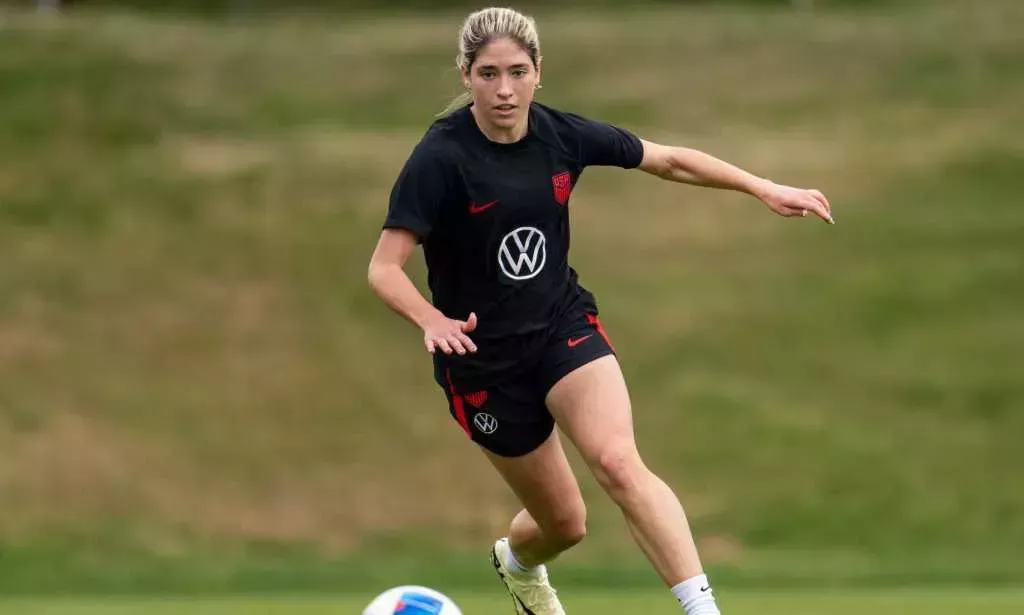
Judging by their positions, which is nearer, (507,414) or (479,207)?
(479,207)

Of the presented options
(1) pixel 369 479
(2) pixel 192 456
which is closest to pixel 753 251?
(1) pixel 369 479

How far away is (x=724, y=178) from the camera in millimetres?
6391

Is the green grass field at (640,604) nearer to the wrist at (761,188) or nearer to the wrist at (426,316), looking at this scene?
the wrist at (761,188)

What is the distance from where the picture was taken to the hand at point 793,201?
6.27 meters

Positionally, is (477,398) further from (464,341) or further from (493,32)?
(493,32)

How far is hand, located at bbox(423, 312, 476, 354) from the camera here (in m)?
5.46

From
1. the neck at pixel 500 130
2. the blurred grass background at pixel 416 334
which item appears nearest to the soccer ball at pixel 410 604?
the neck at pixel 500 130

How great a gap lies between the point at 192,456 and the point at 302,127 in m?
5.85

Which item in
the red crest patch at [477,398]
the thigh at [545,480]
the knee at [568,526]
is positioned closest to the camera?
the red crest patch at [477,398]

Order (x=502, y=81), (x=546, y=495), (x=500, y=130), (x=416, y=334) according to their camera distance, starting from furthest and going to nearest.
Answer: (x=416, y=334)
(x=546, y=495)
(x=500, y=130)
(x=502, y=81)

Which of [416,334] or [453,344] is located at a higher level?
[416,334]

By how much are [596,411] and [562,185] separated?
0.86 m

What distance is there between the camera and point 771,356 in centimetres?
1434

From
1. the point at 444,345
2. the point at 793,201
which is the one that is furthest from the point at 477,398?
the point at 793,201
